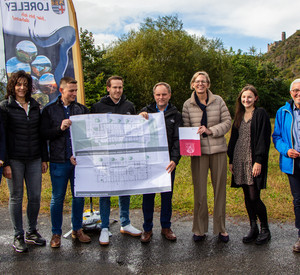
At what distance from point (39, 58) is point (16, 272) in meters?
3.75

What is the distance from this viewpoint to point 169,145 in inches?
171

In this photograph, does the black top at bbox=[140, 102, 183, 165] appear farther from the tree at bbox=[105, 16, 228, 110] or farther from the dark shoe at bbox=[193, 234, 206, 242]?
the tree at bbox=[105, 16, 228, 110]

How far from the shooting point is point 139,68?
30.3m

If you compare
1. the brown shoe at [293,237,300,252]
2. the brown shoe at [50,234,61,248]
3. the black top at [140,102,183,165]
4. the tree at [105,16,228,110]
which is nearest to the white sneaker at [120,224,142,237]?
the brown shoe at [50,234,61,248]

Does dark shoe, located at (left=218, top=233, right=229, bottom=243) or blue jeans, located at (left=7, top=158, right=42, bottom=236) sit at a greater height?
blue jeans, located at (left=7, top=158, right=42, bottom=236)

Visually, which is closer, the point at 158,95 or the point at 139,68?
the point at 158,95

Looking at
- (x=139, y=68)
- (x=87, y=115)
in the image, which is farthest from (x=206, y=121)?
(x=139, y=68)

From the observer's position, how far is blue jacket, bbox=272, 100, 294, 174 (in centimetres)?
402

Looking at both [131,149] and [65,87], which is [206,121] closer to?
[131,149]

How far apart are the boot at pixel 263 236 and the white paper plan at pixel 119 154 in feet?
4.74

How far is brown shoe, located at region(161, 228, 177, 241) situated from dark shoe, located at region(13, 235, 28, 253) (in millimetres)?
1933

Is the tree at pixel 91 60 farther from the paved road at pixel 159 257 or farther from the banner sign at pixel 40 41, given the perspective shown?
the paved road at pixel 159 257

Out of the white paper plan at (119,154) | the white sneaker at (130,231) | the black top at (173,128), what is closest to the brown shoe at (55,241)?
the white paper plan at (119,154)

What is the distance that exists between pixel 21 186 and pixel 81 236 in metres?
1.12
